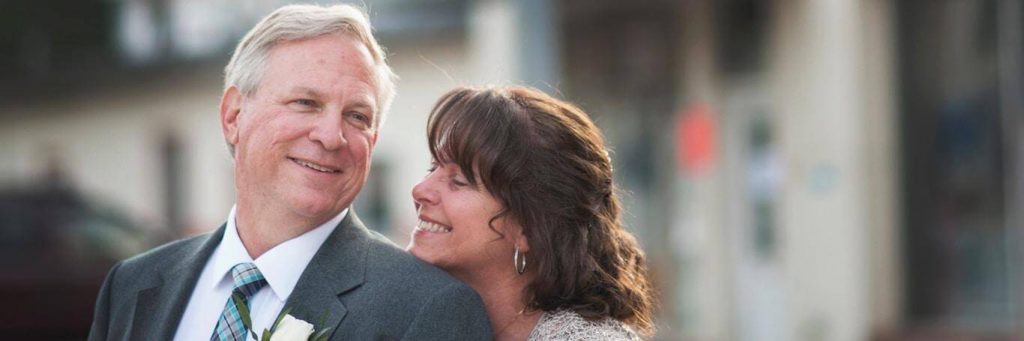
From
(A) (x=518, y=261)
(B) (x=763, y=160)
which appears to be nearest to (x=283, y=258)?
(A) (x=518, y=261)

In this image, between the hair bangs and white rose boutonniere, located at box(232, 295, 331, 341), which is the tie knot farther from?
the hair bangs

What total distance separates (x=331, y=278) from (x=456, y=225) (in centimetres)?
33

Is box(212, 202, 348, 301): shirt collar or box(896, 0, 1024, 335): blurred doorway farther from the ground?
box(212, 202, 348, 301): shirt collar

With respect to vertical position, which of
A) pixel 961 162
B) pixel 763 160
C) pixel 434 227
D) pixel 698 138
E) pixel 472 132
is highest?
pixel 472 132

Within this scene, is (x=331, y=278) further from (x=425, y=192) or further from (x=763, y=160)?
(x=763, y=160)

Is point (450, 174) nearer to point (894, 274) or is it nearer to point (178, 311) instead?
point (178, 311)

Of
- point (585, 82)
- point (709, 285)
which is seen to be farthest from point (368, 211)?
point (709, 285)

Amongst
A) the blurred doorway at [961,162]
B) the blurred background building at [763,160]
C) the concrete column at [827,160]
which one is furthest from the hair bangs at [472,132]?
the concrete column at [827,160]

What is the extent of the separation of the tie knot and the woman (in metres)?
0.37

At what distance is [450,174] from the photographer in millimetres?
3555

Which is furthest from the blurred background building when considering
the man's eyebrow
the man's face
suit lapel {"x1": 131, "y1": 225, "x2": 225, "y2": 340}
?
the man's eyebrow

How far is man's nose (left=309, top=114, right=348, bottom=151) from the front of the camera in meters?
3.31

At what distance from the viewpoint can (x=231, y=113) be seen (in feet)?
11.5

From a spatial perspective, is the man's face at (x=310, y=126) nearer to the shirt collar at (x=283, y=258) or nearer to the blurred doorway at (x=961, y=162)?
the shirt collar at (x=283, y=258)
